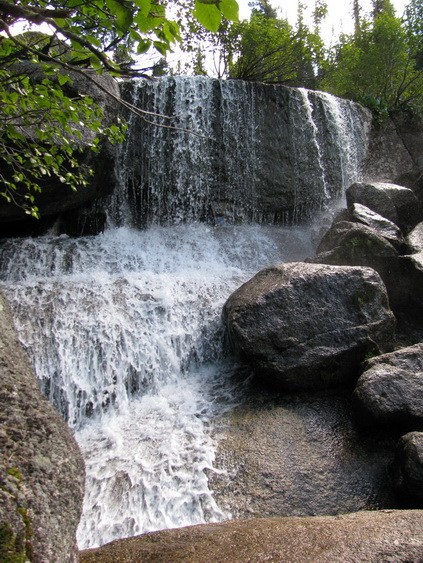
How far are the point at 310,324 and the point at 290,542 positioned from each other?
12.1 feet

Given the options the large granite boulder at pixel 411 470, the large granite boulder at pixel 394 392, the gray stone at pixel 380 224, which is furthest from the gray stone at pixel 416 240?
the large granite boulder at pixel 411 470

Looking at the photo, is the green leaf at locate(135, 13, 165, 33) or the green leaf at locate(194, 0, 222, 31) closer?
the green leaf at locate(194, 0, 222, 31)

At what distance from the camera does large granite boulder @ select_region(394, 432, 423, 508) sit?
386 centimetres

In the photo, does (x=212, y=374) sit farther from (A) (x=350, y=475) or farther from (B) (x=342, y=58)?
(B) (x=342, y=58)

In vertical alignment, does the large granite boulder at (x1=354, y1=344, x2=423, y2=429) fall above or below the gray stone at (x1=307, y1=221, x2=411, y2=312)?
below

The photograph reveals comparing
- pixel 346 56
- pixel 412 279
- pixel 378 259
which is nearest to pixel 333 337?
pixel 378 259

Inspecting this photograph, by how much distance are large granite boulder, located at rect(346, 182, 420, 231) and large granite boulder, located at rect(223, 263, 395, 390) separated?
3.61 m

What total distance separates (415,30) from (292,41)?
5.33m

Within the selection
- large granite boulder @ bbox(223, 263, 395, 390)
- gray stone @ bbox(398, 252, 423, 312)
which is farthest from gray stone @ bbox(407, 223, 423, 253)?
large granite boulder @ bbox(223, 263, 395, 390)

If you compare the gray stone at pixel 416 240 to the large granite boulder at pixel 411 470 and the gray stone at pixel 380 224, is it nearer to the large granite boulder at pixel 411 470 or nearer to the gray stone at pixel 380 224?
the gray stone at pixel 380 224

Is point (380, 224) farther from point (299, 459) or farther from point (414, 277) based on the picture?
point (299, 459)

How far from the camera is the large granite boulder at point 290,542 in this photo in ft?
7.78

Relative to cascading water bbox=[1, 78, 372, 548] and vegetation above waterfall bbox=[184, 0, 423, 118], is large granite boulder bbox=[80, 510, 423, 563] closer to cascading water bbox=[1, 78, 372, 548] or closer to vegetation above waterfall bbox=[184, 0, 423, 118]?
cascading water bbox=[1, 78, 372, 548]

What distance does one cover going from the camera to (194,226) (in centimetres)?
1113
